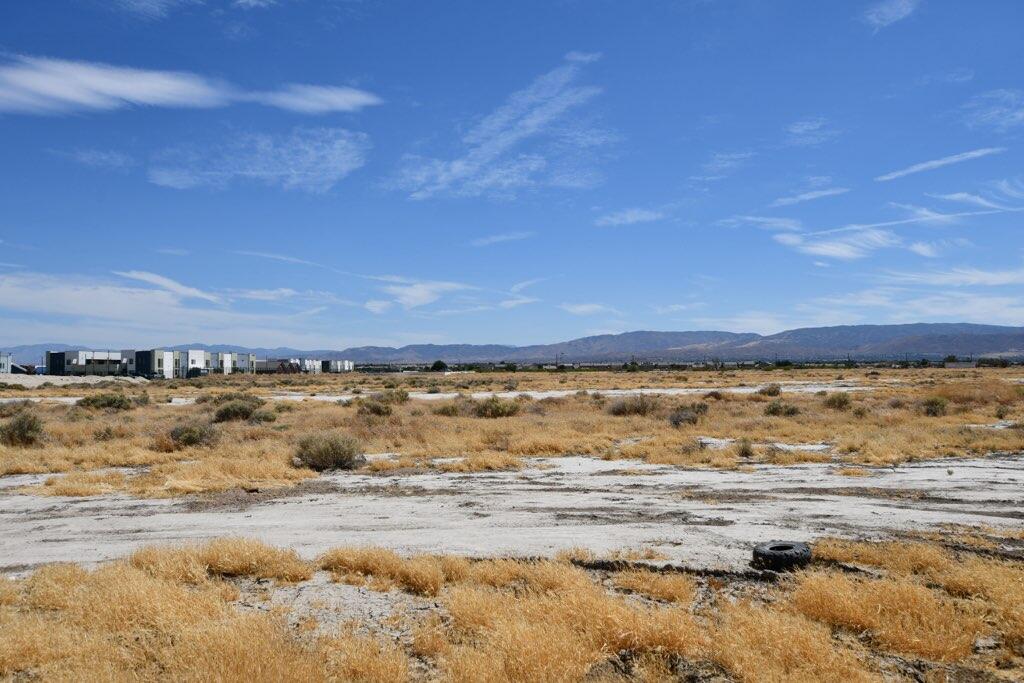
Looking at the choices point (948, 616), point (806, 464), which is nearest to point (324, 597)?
point (948, 616)

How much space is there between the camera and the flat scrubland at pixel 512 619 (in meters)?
6.22

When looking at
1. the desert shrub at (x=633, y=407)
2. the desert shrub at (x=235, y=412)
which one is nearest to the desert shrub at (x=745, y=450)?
the desert shrub at (x=633, y=407)

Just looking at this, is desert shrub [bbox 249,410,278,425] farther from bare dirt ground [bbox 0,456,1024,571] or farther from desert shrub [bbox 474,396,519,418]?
bare dirt ground [bbox 0,456,1024,571]

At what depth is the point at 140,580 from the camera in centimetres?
818

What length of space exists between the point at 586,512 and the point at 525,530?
202cm

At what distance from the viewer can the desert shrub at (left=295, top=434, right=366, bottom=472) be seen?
19.7 meters

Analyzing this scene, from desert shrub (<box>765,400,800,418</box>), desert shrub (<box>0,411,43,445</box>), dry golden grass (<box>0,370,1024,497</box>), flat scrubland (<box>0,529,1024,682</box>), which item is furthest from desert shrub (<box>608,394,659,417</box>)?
desert shrub (<box>0,411,43,445</box>)

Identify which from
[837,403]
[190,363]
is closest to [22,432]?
[837,403]

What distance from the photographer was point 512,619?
721 centimetres

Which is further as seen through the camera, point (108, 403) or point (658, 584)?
point (108, 403)

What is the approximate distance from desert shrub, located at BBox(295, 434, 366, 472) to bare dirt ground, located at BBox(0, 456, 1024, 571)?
1240 millimetres

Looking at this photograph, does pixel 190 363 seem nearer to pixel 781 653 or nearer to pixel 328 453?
pixel 328 453

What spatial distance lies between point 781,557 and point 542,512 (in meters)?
5.23

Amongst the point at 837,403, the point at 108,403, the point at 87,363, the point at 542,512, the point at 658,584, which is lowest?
the point at 542,512
